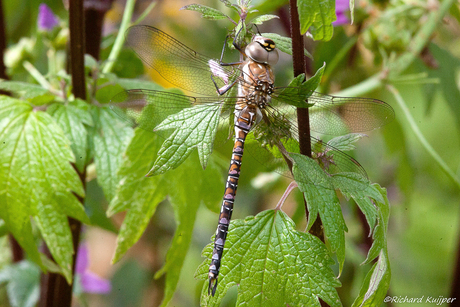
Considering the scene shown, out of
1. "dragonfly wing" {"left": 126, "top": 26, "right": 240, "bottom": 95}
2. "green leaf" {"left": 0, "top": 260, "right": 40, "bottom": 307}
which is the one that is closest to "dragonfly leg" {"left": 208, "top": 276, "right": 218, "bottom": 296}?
"dragonfly wing" {"left": 126, "top": 26, "right": 240, "bottom": 95}

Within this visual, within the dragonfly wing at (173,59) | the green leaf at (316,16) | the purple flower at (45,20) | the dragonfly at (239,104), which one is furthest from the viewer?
the purple flower at (45,20)

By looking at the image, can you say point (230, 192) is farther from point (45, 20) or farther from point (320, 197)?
point (45, 20)

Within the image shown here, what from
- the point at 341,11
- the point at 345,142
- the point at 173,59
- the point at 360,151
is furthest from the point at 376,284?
the point at 360,151

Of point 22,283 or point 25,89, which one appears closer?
point 25,89

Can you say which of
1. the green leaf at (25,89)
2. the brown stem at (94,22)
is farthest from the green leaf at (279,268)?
the brown stem at (94,22)

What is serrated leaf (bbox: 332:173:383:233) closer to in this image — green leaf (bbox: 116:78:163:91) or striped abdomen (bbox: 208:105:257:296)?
striped abdomen (bbox: 208:105:257:296)

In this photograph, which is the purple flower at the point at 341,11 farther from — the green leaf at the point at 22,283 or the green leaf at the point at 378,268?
the green leaf at the point at 22,283

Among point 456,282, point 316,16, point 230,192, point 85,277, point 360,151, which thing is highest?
point 316,16

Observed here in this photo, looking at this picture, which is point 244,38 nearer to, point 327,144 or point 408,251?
point 327,144

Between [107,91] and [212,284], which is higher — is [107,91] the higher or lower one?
the higher one
